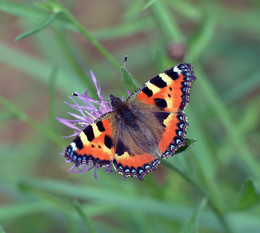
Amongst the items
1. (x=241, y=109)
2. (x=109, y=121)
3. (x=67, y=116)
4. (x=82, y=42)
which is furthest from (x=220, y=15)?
(x=109, y=121)

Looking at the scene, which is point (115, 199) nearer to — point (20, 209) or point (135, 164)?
point (20, 209)

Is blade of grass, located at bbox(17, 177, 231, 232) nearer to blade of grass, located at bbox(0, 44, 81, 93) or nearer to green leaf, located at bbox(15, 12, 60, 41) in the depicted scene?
green leaf, located at bbox(15, 12, 60, 41)

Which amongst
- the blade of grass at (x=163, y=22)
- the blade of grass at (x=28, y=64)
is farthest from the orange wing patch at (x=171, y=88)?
the blade of grass at (x=28, y=64)

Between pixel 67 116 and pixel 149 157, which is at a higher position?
pixel 67 116

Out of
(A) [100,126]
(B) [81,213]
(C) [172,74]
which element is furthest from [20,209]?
(C) [172,74]

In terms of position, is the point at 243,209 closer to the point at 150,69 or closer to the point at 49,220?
the point at 49,220

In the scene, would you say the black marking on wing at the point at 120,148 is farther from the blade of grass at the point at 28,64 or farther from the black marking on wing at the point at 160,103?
the blade of grass at the point at 28,64
